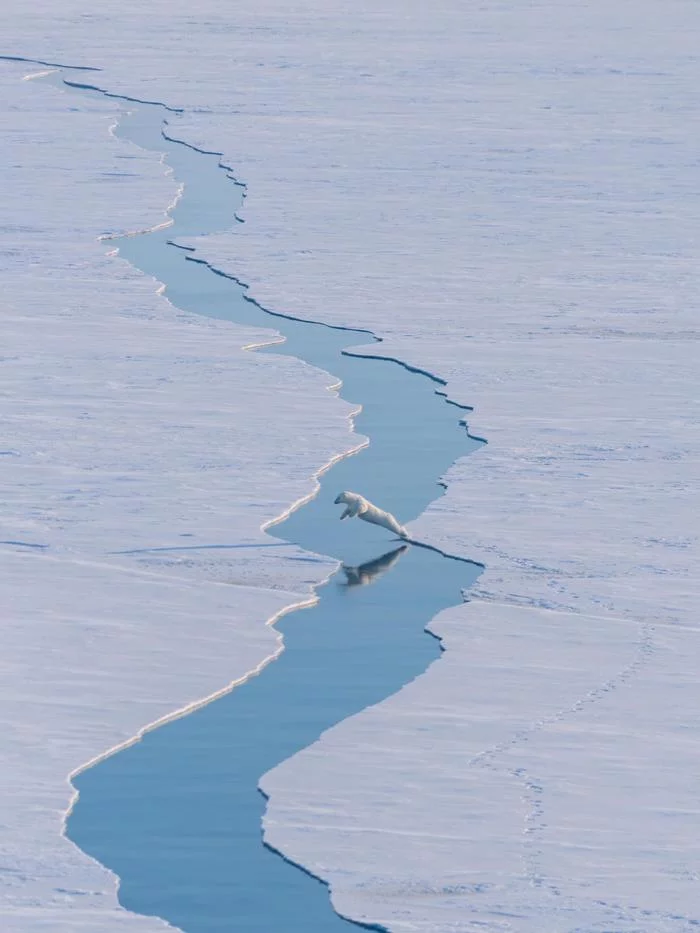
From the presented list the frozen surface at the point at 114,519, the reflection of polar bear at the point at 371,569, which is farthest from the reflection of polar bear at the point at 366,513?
the frozen surface at the point at 114,519

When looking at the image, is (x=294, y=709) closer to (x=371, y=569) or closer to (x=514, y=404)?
(x=371, y=569)

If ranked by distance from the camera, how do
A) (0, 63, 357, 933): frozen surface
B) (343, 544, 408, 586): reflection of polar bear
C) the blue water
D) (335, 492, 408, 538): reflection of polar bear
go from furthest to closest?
(335, 492, 408, 538): reflection of polar bear < (343, 544, 408, 586): reflection of polar bear < (0, 63, 357, 933): frozen surface < the blue water

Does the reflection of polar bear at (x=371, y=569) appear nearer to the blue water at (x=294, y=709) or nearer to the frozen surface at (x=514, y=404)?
the blue water at (x=294, y=709)

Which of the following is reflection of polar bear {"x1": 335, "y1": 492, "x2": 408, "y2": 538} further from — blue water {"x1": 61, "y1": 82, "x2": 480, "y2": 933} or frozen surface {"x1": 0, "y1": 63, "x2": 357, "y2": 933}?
frozen surface {"x1": 0, "y1": 63, "x2": 357, "y2": 933}

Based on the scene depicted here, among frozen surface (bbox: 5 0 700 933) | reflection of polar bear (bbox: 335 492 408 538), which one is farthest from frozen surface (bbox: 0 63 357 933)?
frozen surface (bbox: 5 0 700 933)

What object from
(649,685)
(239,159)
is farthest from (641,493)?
(239,159)

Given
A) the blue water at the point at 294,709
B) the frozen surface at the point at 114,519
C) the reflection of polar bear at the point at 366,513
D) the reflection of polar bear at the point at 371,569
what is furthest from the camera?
the reflection of polar bear at the point at 366,513
